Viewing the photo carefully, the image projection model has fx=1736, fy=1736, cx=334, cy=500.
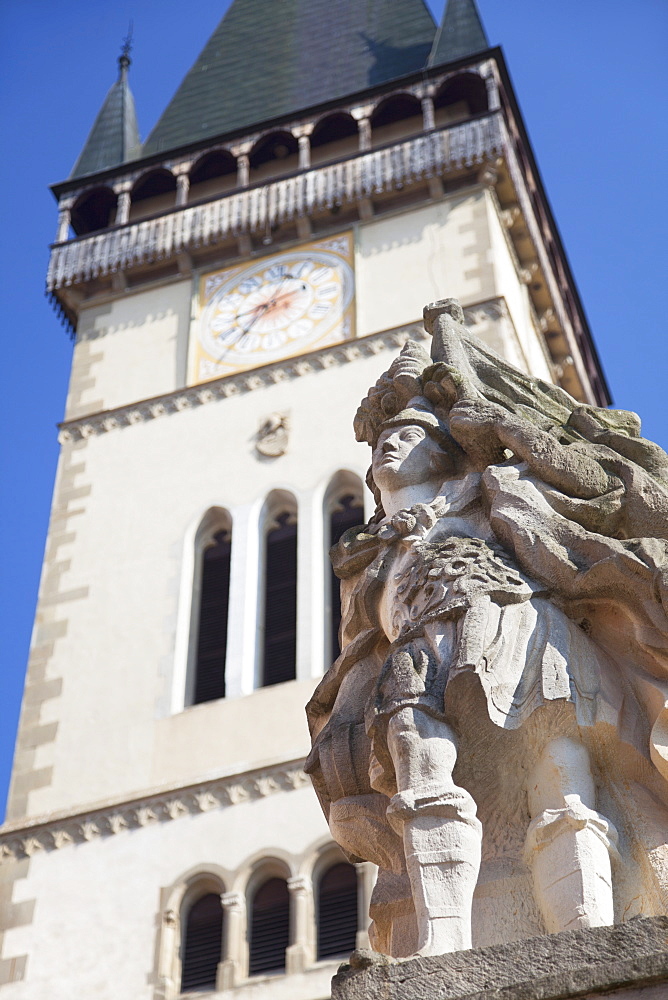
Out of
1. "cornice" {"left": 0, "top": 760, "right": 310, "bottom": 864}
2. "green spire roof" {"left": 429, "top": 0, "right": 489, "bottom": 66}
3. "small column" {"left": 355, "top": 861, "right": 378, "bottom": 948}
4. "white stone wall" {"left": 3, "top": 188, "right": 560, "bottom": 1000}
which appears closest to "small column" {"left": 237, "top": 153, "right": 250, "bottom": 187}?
"white stone wall" {"left": 3, "top": 188, "right": 560, "bottom": 1000}

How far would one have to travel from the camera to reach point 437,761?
3701 mm

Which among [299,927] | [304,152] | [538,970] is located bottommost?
[538,970]

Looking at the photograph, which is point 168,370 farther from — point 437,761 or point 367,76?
point 437,761

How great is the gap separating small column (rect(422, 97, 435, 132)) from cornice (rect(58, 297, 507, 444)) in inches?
141

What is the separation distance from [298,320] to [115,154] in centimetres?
570

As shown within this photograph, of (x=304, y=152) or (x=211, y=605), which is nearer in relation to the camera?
(x=211, y=605)

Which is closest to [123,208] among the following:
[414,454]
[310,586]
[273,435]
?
[273,435]

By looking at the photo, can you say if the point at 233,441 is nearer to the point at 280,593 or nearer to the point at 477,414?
the point at 280,593

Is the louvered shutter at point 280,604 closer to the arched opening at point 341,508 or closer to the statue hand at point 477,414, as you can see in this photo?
the arched opening at point 341,508

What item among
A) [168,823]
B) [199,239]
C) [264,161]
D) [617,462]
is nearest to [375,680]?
[617,462]

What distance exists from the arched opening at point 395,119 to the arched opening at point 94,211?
398 cm

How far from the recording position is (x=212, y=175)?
2495 centimetres

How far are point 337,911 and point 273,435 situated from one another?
6.96 m

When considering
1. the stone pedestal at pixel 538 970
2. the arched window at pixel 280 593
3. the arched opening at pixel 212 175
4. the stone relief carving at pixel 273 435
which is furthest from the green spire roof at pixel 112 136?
the stone pedestal at pixel 538 970
